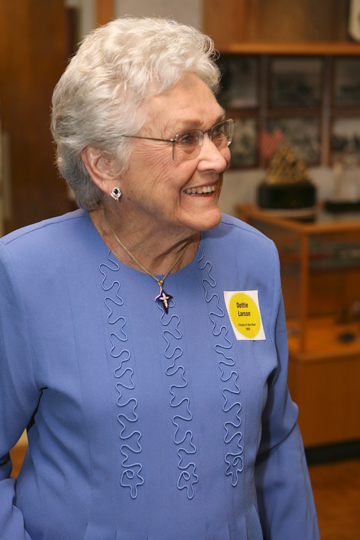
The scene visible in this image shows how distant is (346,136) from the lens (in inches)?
144

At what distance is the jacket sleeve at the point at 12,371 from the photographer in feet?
3.76

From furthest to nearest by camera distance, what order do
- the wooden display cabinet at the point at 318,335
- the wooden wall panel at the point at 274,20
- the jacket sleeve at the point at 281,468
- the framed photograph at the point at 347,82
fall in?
the framed photograph at the point at 347,82, the wooden display cabinet at the point at 318,335, the wooden wall panel at the point at 274,20, the jacket sleeve at the point at 281,468

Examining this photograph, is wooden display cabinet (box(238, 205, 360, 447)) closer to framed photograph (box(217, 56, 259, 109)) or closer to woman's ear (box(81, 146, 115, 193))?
framed photograph (box(217, 56, 259, 109))

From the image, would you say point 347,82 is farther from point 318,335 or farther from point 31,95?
point 31,95

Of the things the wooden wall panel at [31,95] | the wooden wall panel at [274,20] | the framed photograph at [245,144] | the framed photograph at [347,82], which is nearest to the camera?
the wooden wall panel at [274,20]

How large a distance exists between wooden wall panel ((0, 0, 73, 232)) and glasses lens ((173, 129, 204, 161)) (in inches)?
85.5

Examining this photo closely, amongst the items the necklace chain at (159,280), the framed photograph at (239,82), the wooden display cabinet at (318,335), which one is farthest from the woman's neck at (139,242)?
the framed photograph at (239,82)

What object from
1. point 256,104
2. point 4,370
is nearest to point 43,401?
point 4,370

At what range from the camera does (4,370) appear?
3.81ft

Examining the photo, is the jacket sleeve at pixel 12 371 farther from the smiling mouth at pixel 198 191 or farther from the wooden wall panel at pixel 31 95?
the wooden wall panel at pixel 31 95

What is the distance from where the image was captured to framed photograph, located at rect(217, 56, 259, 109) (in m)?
3.29

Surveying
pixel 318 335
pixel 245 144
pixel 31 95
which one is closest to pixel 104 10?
pixel 31 95

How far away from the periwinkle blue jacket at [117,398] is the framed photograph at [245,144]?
223cm

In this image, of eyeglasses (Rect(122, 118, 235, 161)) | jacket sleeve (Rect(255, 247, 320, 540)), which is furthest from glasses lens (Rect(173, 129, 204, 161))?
jacket sleeve (Rect(255, 247, 320, 540))
